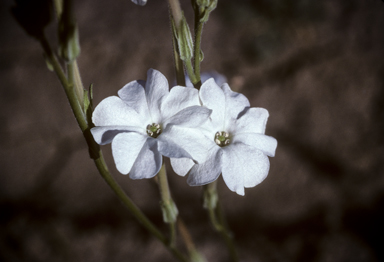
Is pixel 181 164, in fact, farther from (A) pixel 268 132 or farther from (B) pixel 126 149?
(A) pixel 268 132

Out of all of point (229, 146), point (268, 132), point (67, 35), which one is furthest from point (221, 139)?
point (268, 132)

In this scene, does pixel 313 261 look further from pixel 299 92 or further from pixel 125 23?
pixel 125 23

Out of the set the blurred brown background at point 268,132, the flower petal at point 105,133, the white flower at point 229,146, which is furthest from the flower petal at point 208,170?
the blurred brown background at point 268,132

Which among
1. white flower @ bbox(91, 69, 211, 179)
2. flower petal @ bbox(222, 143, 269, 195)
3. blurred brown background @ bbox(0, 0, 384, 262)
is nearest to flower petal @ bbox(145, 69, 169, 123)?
white flower @ bbox(91, 69, 211, 179)

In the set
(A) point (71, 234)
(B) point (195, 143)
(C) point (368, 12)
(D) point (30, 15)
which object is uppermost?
(D) point (30, 15)

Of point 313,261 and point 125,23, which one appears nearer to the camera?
point 313,261

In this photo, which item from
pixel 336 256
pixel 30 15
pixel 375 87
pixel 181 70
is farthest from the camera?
pixel 375 87

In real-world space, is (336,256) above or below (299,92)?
below

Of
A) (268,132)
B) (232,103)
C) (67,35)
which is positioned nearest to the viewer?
(67,35)

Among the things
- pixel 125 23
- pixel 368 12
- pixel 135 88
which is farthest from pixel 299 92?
pixel 135 88
